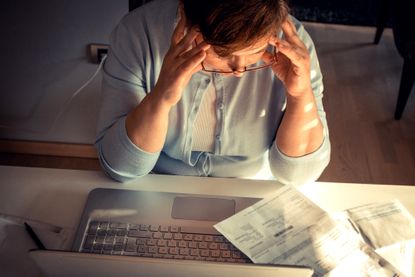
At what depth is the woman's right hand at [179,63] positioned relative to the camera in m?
0.82

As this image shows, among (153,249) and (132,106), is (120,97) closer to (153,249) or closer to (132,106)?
(132,106)

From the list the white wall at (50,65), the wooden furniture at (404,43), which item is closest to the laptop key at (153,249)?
the white wall at (50,65)

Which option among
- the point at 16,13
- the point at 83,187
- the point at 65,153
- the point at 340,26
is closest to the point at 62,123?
the point at 65,153

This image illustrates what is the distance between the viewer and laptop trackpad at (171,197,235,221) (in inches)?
36.5

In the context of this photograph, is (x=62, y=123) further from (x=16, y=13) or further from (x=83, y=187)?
(x=83, y=187)

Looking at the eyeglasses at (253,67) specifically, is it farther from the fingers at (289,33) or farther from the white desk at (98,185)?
the white desk at (98,185)

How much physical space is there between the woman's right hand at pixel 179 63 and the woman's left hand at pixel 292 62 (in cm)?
14

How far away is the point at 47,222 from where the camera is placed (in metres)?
0.93

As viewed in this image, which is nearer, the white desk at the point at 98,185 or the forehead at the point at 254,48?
the forehead at the point at 254,48

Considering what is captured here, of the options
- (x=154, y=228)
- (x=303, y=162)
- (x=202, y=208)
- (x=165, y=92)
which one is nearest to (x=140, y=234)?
(x=154, y=228)

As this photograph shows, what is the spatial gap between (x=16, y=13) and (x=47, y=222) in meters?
1.26

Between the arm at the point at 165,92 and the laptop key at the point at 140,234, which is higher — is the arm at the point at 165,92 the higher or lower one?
the higher one

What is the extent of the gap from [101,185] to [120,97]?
0.67 feet

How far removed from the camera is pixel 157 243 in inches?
34.7
